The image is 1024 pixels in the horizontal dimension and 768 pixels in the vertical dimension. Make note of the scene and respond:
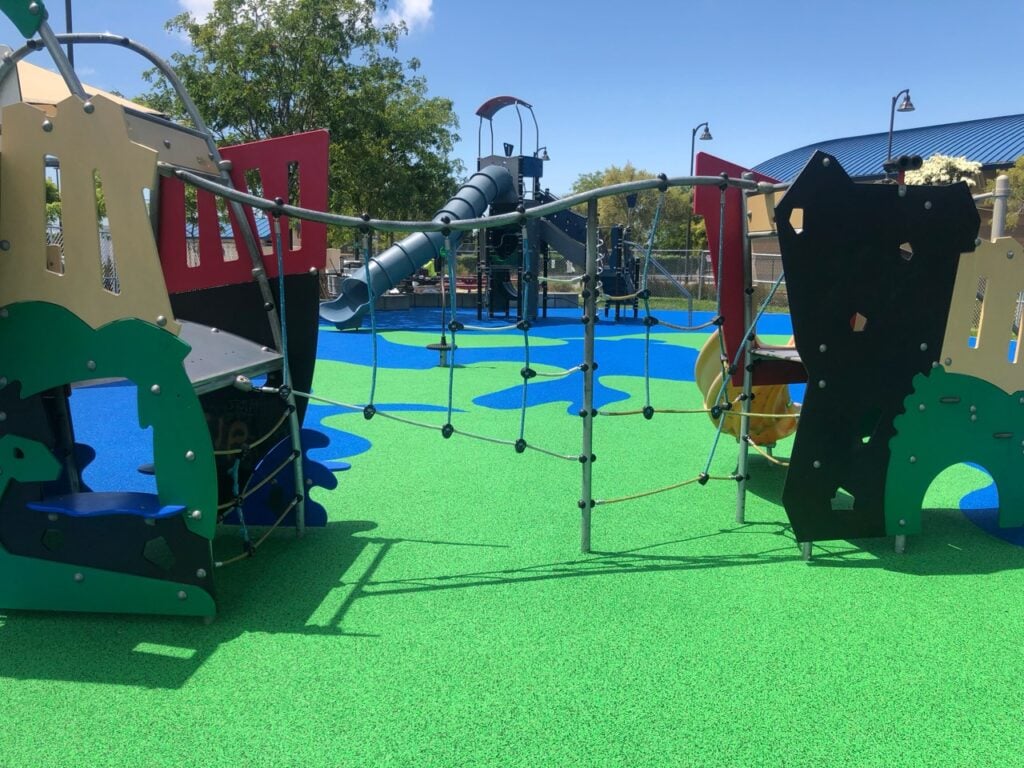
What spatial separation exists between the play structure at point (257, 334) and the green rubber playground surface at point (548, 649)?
26cm

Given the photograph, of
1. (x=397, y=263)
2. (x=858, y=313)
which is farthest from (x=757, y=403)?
(x=397, y=263)

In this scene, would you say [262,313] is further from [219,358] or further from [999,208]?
[999,208]

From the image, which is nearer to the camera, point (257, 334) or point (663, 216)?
point (257, 334)

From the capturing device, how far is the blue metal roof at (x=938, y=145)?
37.8 meters

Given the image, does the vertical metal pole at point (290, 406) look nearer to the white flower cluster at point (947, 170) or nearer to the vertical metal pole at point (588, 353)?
the vertical metal pole at point (588, 353)

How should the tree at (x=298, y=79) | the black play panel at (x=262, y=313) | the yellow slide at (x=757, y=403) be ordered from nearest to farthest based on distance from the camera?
the black play panel at (x=262, y=313) < the yellow slide at (x=757, y=403) < the tree at (x=298, y=79)

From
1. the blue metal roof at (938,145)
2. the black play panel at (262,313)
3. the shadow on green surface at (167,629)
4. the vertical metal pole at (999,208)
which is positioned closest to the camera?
the shadow on green surface at (167,629)

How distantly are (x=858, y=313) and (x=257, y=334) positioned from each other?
306 cm

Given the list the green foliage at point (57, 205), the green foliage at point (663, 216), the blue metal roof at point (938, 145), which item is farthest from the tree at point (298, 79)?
the green foliage at point (663, 216)

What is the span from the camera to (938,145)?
138ft

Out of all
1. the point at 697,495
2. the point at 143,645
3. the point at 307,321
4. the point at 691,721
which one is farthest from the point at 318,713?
the point at 697,495

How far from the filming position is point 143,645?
9.05 feet

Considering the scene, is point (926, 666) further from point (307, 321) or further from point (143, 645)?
point (307, 321)

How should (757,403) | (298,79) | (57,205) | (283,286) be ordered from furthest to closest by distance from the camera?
(298,79) → (57,205) → (757,403) → (283,286)
